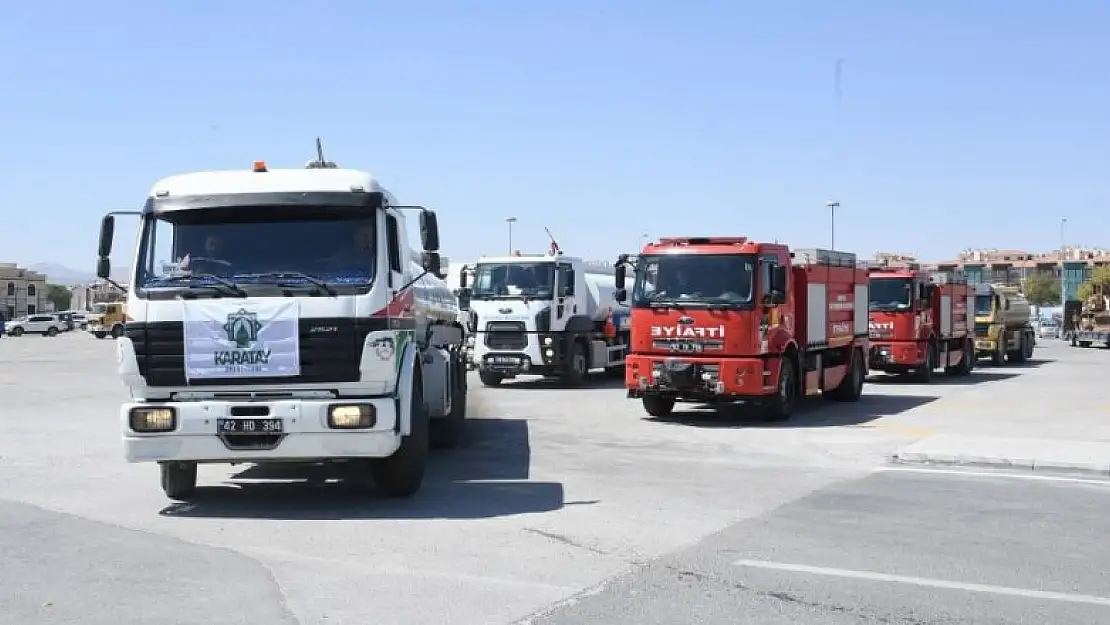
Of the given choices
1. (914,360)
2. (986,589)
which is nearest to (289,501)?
(986,589)

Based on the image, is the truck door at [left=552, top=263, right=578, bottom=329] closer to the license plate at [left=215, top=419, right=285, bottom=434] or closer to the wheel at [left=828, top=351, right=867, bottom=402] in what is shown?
the wheel at [left=828, top=351, right=867, bottom=402]

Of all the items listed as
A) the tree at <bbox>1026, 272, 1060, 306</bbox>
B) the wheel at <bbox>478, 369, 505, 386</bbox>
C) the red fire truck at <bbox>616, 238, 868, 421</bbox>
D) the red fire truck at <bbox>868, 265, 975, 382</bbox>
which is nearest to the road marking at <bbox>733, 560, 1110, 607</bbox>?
the red fire truck at <bbox>616, 238, 868, 421</bbox>

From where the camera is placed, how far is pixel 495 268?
2652 centimetres

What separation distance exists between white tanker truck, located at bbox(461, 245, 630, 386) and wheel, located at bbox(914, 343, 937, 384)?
8314mm

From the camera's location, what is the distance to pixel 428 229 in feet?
33.7

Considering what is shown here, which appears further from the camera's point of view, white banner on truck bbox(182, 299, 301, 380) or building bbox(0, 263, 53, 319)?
building bbox(0, 263, 53, 319)

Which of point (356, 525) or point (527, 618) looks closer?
point (527, 618)

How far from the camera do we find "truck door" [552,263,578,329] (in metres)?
26.0

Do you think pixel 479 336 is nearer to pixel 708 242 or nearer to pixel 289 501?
pixel 708 242

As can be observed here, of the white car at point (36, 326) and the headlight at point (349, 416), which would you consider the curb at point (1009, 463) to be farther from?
the white car at point (36, 326)

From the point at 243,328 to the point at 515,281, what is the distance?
55.1 ft

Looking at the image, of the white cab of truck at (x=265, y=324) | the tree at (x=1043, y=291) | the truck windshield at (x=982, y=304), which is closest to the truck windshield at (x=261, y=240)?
the white cab of truck at (x=265, y=324)

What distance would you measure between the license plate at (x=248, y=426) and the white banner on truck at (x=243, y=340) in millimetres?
369

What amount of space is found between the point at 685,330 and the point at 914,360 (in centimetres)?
1216
